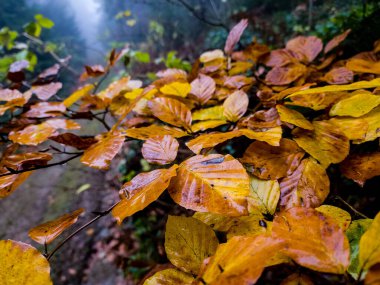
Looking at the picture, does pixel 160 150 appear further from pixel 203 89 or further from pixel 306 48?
pixel 306 48

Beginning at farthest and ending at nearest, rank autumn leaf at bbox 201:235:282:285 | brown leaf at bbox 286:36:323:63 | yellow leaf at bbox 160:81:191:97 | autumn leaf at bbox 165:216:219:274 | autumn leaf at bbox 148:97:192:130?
1. brown leaf at bbox 286:36:323:63
2. yellow leaf at bbox 160:81:191:97
3. autumn leaf at bbox 148:97:192:130
4. autumn leaf at bbox 165:216:219:274
5. autumn leaf at bbox 201:235:282:285

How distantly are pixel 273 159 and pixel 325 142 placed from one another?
10 cm

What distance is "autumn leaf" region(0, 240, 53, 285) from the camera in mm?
303

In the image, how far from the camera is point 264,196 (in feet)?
1.28

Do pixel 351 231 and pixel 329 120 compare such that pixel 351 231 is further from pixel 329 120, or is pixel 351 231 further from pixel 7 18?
pixel 7 18

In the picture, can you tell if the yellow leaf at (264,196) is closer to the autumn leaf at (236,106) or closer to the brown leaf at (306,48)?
the autumn leaf at (236,106)

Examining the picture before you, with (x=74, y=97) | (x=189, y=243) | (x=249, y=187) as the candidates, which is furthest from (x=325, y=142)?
(x=74, y=97)

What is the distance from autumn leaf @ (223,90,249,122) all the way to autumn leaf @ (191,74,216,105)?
0.11 m

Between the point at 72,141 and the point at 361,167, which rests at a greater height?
the point at 72,141

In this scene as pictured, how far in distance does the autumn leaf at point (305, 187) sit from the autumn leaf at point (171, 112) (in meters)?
0.23

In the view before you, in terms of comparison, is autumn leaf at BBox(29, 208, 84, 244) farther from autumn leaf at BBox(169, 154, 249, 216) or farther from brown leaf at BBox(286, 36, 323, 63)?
brown leaf at BBox(286, 36, 323, 63)

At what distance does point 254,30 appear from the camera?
5.37 m

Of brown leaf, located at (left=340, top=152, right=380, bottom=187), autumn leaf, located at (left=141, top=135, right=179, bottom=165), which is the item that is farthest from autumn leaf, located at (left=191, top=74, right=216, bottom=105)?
brown leaf, located at (left=340, top=152, right=380, bottom=187)

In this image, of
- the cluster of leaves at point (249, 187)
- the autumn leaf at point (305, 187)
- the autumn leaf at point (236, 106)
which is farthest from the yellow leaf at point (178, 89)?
the autumn leaf at point (305, 187)
